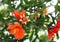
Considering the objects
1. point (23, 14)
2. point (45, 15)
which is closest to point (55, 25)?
point (45, 15)

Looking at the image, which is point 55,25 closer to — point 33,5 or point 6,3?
point 33,5

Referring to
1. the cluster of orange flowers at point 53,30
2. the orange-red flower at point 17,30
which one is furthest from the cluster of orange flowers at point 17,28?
the cluster of orange flowers at point 53,30

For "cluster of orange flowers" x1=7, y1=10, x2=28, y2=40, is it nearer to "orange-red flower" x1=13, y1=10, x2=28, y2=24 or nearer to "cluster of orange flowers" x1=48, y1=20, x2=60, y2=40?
"orange-red flower" x1=13, y1=10, x2=28, y2=24

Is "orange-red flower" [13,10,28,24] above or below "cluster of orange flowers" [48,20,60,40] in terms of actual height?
above

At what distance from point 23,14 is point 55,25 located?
0.57ft

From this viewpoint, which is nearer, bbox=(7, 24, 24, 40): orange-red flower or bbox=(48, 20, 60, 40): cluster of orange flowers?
bbox=(7, 24, 24, 40): orange-red flower

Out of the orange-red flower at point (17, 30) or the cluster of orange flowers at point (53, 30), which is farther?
the cluster of orange flowers at point (53, 30)

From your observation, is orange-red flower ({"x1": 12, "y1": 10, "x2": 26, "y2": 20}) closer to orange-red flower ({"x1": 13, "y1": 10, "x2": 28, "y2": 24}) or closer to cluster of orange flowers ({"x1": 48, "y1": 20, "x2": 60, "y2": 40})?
orange-red flower ({"x1": 13, "y1": 10, "x2": 28, "y2": 24})

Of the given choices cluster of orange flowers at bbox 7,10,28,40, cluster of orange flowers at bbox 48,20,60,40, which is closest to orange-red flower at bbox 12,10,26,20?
cluster of orange flowers at bbox 7,10,28,40

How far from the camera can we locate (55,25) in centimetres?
87

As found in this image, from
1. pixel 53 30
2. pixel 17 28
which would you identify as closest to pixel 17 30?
pixel 17 28

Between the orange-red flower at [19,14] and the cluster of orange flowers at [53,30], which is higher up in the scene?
the orange-red flower at [19,14]

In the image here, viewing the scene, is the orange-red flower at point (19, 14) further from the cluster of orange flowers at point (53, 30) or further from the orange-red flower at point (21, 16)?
the cluster of orange flowers at point (53, 30)

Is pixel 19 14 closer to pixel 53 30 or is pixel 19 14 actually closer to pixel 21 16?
pixel 21 16
